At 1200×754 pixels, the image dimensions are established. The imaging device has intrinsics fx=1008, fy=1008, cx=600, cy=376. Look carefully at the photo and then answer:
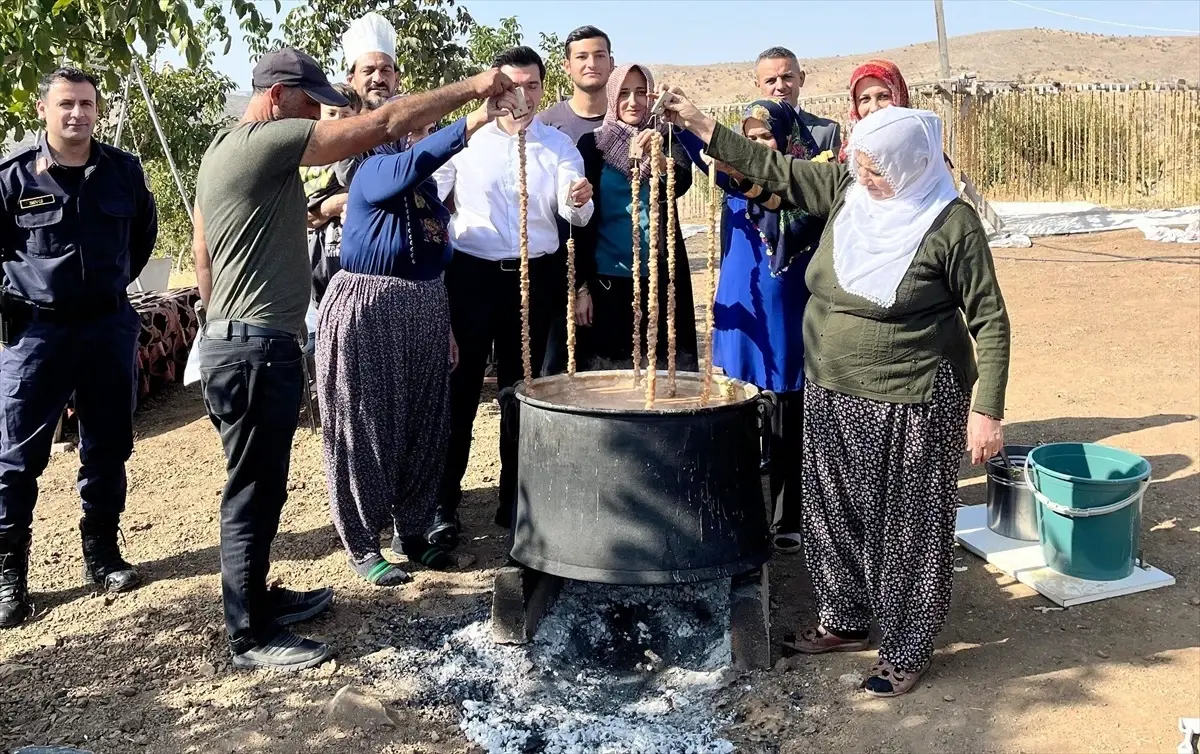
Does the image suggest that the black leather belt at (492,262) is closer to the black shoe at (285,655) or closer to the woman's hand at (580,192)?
the woman's hand at (580,192)

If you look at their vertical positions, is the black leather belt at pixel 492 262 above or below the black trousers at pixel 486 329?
above

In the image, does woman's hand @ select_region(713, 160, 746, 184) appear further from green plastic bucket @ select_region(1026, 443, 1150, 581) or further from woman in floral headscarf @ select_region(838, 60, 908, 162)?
green plastic bucket @ select_region(1026, 443, 1150, 581)

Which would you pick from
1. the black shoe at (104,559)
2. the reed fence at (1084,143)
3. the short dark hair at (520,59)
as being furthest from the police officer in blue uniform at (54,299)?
the reed fence at (1084,143)

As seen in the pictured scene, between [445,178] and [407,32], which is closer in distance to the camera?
[445,178]

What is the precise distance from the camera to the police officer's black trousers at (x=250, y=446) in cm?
317

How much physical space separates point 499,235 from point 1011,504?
243cm

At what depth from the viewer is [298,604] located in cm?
379

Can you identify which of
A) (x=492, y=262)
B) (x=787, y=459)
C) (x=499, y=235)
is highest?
(x=499, y=235)

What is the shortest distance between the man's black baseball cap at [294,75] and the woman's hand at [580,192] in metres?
1.03

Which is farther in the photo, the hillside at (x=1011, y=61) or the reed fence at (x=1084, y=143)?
the hillside at (x=1011, y=61)

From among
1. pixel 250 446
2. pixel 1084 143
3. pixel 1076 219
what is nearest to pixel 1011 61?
pixel 1084 143

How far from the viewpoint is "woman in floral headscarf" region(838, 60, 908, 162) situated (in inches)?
152

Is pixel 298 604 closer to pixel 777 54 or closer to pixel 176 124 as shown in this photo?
pixel 777 54

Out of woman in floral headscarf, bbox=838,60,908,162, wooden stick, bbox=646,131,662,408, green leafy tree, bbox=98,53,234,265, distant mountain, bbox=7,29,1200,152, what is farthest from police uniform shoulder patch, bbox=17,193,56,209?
distant mountain, bbox=7,29,1200,152
